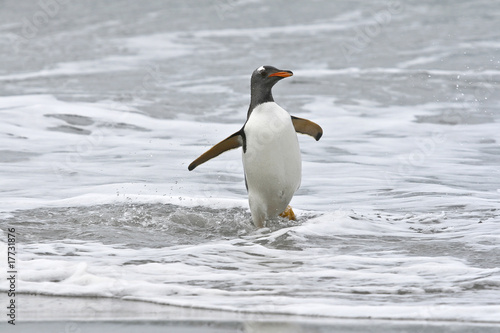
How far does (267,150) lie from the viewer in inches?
243

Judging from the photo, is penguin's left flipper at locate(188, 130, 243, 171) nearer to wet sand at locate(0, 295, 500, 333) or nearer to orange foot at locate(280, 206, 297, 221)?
orange foot at locate(280, 206, 297, 221)

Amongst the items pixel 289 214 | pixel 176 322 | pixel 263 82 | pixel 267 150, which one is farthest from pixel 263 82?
pixel 176 322

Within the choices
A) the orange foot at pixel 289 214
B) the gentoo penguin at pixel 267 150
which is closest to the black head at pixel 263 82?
the gentoo penguin at pixel 267 150

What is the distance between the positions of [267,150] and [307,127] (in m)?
0.57

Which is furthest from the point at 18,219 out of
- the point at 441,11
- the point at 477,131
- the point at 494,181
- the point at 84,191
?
the point at 441,11

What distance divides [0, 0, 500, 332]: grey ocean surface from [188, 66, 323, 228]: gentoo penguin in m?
0.18

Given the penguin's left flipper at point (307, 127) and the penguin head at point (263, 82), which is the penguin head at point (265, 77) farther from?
the penguin's left flipper at point (307, 127)

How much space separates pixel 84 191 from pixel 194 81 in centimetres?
823

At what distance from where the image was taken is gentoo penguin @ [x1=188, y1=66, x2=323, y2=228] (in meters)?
6.16

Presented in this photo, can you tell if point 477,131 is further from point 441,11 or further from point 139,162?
point 441,11

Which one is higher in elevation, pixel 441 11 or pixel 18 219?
pixel 441 11

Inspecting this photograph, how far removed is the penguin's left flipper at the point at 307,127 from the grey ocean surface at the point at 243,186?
25.9 inches

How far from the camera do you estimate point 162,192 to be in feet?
25.1

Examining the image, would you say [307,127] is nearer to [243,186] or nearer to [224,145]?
[224,145]
